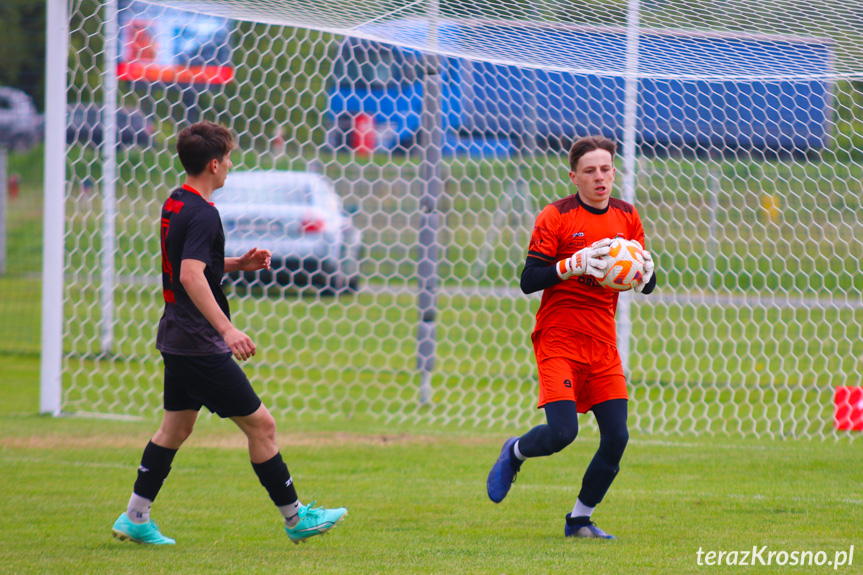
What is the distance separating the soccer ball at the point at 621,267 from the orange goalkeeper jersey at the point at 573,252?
195mm

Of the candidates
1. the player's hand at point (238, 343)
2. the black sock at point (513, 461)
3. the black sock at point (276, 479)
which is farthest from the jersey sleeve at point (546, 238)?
the black sock at point (276, 479)

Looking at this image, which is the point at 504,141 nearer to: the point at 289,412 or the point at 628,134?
the point at 628,134

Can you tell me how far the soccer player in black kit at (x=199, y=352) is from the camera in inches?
136

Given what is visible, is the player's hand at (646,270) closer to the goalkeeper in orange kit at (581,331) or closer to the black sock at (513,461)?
the goalkeeper in orange kit at (581,331)

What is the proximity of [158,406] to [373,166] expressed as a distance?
12.1 ft

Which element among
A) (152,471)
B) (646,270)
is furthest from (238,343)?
(646,270)

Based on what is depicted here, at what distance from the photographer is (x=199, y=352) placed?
353cm

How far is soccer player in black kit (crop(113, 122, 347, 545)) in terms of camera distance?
3467mm

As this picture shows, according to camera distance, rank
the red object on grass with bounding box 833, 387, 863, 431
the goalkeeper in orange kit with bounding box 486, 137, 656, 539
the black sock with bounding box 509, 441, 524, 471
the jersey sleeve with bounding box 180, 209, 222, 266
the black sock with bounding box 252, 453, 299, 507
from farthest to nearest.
A: the red object on grass with bounding box 833, 387, 863, 431 → the black sock with bounding box 509, 441, 524, 471 → the goalkeeper in orange kit with bounding box 486, 137, 656, 539 → the black sock with bounding box 252, 453, 299, 507 → the jersey sleeve with bounding box 180, 209, 222, 266

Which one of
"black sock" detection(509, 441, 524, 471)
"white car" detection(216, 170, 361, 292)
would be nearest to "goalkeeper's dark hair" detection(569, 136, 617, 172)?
"black sock" detection(509, 441, 524, 471)

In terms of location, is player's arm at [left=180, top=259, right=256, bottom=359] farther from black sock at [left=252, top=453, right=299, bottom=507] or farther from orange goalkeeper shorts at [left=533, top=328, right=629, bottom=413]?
orange goalkeeper shorts at [left=533, top=328, right=629, bottom=413]

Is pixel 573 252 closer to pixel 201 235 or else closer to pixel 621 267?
pixel 621 267

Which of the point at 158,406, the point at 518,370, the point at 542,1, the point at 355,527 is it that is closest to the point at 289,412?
the point at 158,406

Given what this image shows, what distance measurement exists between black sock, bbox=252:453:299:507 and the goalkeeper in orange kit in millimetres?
1032
